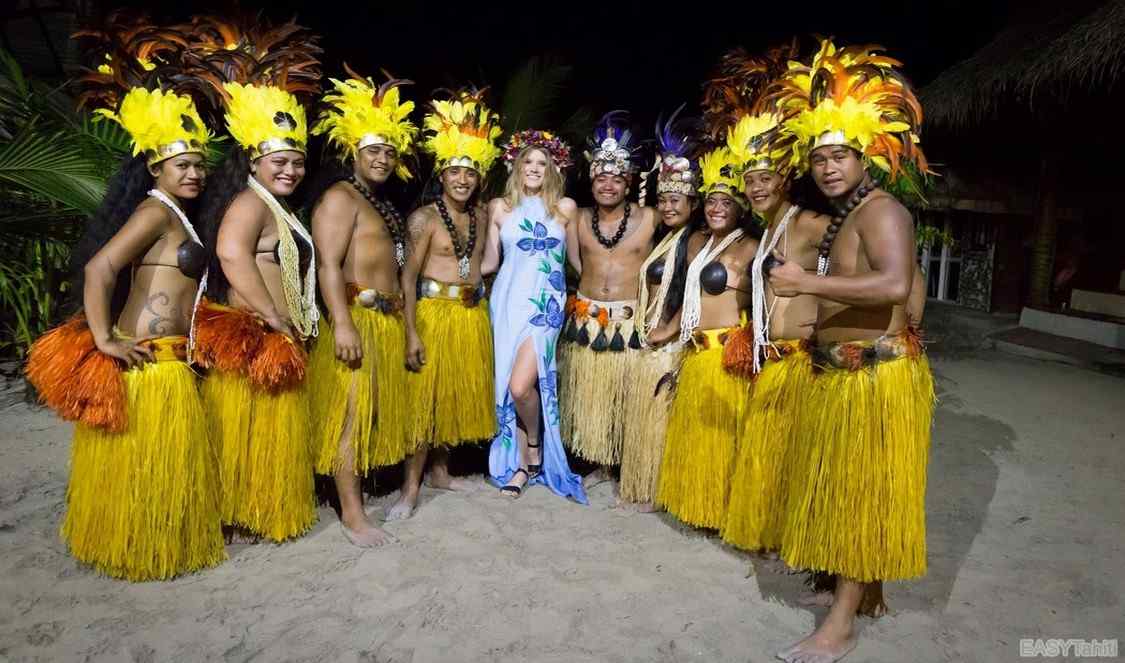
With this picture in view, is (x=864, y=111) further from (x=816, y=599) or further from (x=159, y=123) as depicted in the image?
(x=159, y=123)

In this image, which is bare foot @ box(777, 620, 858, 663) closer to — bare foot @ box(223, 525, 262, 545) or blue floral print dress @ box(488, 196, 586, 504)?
blue floral print dress @ box(488, 196, 586, 504)

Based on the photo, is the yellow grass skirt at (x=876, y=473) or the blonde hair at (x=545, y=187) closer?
the yellow grass skirt at (x=876, y=473)

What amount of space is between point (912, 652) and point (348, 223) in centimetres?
259

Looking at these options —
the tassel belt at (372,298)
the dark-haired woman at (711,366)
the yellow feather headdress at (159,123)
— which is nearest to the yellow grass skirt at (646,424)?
the dark-haired woman at (711,366)

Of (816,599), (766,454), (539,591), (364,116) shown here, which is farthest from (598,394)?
(364,116)

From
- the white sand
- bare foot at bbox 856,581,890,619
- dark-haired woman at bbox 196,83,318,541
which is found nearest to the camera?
the white sand

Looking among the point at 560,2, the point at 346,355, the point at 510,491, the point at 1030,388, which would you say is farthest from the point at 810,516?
the point at 560,2

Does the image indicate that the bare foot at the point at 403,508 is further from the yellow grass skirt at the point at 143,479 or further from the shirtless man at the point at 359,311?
the yellow grass skirt at the point at 143,479

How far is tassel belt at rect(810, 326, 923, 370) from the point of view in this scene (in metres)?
2.22

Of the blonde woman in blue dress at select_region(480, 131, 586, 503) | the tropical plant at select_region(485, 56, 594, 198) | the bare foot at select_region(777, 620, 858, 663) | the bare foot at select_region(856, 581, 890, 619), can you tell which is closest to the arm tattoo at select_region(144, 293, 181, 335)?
the blonde woman in blue dress at select_region(480, 131, 586, 503)

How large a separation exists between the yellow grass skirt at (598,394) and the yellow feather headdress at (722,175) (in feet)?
2.58

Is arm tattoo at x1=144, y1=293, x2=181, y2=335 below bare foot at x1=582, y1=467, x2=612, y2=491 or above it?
above

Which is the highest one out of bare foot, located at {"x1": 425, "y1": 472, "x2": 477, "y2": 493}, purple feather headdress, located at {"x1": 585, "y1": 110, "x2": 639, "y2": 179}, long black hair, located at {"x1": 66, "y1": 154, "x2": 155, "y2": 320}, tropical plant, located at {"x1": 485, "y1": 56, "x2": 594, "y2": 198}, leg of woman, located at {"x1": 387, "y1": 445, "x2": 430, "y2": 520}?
tropical plant, located at {"x1": 485, "y1": 56, "x2": 594, "y2": 198}

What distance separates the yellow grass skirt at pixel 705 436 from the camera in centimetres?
305
